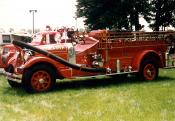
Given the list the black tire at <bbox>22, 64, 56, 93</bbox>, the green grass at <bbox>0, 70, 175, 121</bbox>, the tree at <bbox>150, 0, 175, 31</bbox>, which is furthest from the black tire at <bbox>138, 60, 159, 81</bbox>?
the tree at <bbox>150, 0, 175, 31</bbox>

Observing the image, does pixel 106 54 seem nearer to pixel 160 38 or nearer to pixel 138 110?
pixel 160 38

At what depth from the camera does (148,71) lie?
15.6 meters

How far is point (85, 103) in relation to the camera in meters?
10.8

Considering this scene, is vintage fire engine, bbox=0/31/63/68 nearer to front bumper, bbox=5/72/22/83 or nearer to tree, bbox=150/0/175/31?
front bumper, bbox=5/72/22/83

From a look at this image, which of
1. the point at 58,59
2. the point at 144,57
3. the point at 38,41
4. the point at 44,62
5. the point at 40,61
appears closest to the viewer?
the point at 40,61

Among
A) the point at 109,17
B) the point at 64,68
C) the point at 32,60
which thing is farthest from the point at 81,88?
the point at 109,17

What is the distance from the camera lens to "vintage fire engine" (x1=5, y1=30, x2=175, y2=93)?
13.1 m

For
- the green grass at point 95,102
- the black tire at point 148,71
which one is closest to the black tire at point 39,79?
the green grass at point 95,102

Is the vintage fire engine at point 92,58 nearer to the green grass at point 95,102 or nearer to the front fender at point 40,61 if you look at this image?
the front fender at point 40,61

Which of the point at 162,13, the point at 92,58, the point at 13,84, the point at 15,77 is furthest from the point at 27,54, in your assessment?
the point at 162,13

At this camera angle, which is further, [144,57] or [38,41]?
[38,41]

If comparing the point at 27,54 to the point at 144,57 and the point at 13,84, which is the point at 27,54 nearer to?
the point at 13,84

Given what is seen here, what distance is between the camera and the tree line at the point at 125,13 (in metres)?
31.3

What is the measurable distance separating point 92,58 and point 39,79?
80.1 inches
